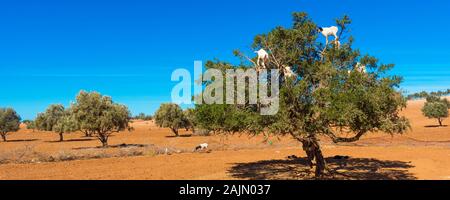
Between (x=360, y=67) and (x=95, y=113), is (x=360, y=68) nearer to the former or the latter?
(x=360, y=67)

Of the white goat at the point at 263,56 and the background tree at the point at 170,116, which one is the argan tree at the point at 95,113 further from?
the white goat at the point at 263,56

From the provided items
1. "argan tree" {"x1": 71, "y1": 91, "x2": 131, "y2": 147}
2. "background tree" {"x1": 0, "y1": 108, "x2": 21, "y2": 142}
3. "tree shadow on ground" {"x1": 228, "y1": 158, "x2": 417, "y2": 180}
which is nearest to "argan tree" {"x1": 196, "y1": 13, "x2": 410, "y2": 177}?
"tree shadow on ground" {"x1": 228, "y1": 158, "x2": 417, "y2": 180}

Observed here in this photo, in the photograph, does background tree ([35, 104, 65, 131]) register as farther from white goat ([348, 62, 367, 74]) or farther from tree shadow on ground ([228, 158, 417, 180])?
white goat ([348, 62, 367, 74])

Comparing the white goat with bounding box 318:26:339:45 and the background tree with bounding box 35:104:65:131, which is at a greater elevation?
the white goat with bounding box 318:26:339:45

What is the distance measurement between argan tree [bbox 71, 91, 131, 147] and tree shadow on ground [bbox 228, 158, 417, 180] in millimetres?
22719

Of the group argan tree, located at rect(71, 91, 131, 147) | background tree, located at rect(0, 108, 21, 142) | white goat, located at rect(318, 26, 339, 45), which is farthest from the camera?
background tree, located at rect(0, 108, 21, 142)

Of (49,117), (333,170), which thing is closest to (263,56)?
(333,170)

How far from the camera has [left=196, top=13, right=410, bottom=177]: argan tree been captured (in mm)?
16781

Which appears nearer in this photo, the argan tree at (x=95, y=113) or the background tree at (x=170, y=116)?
the argan tree at (x=95, y=113)

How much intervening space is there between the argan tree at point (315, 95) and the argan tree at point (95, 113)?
95.6 ft

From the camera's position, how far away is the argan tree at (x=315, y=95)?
16.8 meters

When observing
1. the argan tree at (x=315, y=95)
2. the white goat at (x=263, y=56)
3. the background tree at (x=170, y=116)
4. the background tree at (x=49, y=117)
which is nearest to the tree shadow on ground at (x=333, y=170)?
the argan tree at (x=315, y=95)
